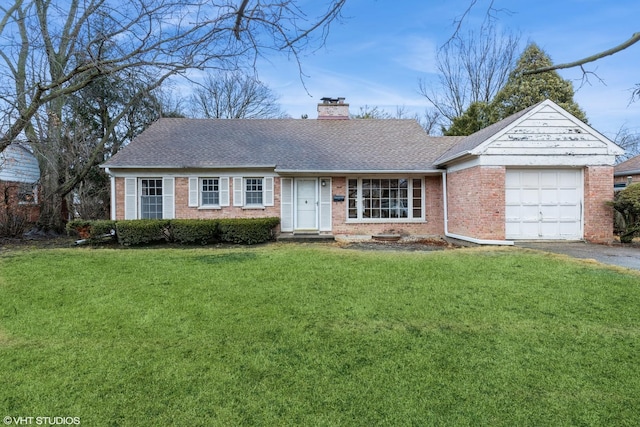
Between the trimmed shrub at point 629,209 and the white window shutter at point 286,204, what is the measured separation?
32.6 ft

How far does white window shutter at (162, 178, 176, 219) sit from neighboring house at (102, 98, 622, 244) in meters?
0.04

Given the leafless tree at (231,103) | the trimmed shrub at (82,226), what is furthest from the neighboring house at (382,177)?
the leafless tree at (231,103)

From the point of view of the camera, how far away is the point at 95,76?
6.39m

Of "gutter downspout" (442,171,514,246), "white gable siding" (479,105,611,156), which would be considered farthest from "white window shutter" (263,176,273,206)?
"white gable siding" (479,105,611,156)

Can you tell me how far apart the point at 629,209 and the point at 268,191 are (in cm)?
1108

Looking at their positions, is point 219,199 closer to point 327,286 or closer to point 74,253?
point 74,253

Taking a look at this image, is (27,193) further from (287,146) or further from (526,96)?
(526,96)

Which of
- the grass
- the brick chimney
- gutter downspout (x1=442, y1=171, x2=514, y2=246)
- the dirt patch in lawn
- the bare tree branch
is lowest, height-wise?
the grass

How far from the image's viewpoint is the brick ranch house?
53.1 ft

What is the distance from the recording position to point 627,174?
1670 cm

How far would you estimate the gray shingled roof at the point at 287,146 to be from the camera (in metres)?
13.2

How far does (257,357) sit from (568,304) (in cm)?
432

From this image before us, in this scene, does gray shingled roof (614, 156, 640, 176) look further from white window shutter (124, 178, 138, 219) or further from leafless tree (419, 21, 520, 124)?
white window shutter (124, 178, 138, 219)

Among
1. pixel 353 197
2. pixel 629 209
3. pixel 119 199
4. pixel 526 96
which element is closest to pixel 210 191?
pixel 119 199
